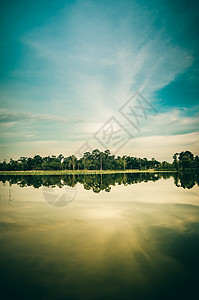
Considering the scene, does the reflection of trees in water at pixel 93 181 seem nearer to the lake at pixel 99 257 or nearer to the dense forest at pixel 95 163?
the lake at pixel 99 257

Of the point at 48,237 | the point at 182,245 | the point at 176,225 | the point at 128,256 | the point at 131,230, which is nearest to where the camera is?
the point at 128,256

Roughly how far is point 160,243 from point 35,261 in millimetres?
4373

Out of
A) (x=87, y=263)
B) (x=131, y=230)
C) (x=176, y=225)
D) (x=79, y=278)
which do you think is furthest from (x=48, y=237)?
(x=176, y=225)

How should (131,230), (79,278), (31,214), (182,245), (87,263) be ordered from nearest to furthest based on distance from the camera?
1. (79,278)
2. (87,263)
3. (182,245)
4. (131,230)
5. (31,214)

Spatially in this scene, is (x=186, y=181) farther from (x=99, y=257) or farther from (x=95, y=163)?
(x=95, y=163)

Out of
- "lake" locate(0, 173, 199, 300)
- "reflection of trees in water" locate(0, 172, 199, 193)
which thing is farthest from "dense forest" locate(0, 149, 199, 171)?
"lake" locate(0, 173, 199, 300)

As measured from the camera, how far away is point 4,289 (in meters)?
4.16

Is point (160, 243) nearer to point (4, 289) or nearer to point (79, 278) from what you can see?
point (79, 278)

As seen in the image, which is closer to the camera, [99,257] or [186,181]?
[99,257]

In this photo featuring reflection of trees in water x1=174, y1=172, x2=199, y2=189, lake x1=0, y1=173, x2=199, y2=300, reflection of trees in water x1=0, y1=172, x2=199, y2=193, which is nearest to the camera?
lake x1=0, y1=173, x2=199, y2=300

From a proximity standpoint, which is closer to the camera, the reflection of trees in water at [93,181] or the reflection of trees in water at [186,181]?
the reflection of trees in water at [93,181]

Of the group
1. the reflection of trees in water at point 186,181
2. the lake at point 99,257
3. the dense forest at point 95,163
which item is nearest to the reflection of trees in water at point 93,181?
the reflection of trees in water at point 186,181

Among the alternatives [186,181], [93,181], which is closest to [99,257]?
[93,181]

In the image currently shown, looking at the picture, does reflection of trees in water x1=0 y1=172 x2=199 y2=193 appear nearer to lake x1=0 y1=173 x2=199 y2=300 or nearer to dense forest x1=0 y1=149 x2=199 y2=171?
lake x1=0 y1=173 x2=199 y2=300
